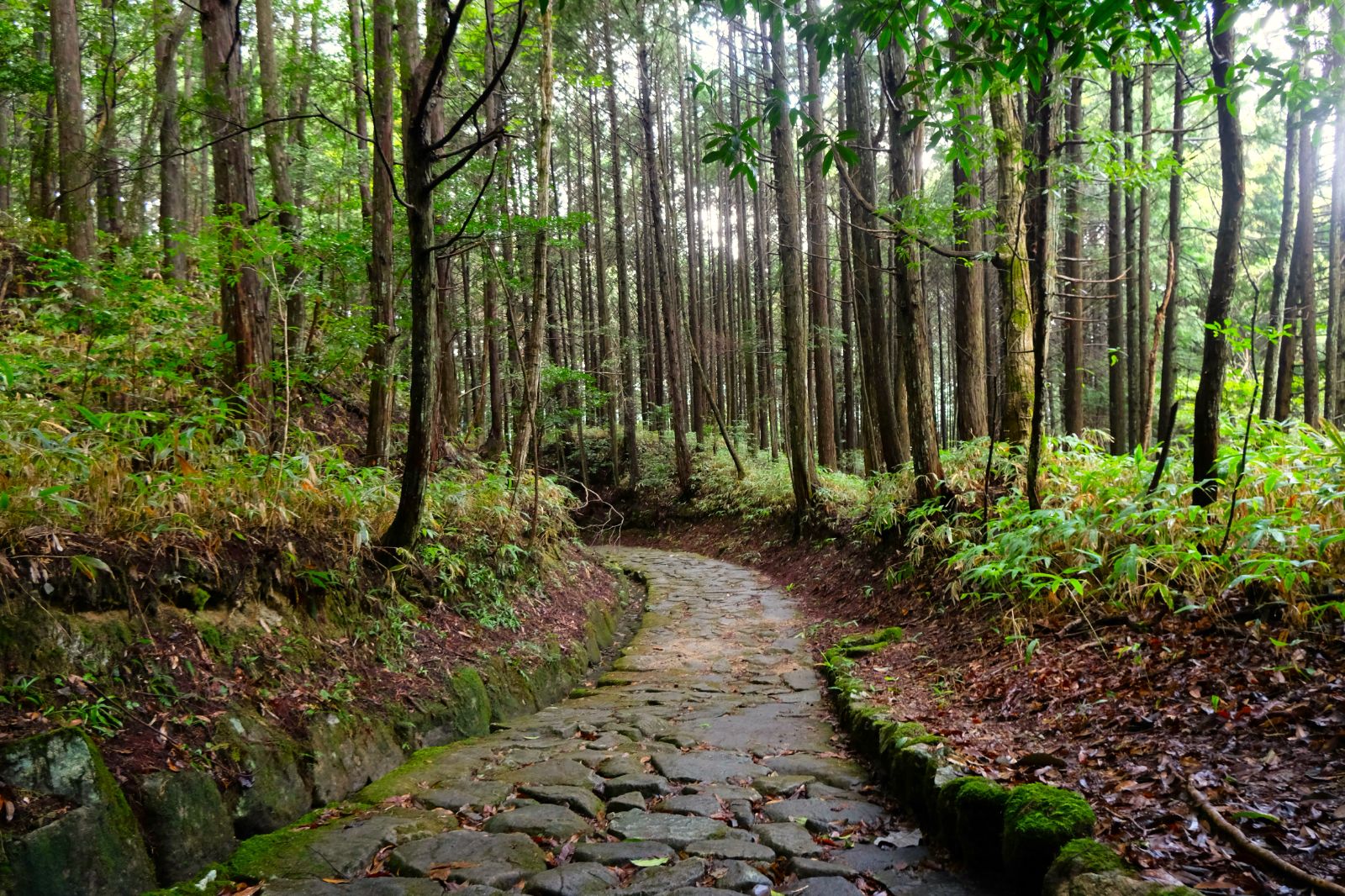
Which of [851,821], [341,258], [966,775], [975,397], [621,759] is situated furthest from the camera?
[975,397]

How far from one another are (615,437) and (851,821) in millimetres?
17356

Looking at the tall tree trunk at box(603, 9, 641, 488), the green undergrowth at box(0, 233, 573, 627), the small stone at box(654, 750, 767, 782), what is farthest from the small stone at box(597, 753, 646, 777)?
the tall tree trunk at box(603, 9, 641, 488)

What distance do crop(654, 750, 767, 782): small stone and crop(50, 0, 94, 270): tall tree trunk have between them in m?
8.06

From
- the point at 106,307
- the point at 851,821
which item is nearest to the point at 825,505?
the point at 851,821

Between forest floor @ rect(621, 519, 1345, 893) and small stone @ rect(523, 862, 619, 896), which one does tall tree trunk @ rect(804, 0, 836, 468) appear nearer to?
forest floor @ rect(621, 519, 1345, 893)

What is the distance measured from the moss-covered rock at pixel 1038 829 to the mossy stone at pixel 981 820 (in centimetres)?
9

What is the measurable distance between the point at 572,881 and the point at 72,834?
1.69 metres

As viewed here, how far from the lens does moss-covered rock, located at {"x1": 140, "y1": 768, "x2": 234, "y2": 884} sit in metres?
2.63

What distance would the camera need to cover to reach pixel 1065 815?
8.05 ft

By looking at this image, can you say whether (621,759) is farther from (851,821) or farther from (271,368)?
(271,368)

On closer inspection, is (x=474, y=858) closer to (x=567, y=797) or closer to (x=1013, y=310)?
(x=567, y=797)

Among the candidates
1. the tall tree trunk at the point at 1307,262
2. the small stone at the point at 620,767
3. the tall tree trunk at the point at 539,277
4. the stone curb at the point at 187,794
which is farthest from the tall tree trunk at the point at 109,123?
the tall tree trunk at the point at 1307,262

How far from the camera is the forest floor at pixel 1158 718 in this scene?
2.27 meters

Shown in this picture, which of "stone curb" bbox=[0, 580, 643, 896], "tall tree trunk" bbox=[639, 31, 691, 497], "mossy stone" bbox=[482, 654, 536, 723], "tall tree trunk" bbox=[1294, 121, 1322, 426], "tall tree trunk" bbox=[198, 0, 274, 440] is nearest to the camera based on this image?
"stone curb" bbox=[0, 580, 643, 896]
